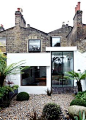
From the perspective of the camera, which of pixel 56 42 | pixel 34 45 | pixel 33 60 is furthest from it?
pixel 56 42

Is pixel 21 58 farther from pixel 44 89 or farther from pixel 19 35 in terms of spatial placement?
pixel 19 35

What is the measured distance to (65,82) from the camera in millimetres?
9781

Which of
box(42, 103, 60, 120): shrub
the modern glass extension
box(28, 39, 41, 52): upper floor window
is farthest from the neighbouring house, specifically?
box(42, 103, 60, 120): shrub

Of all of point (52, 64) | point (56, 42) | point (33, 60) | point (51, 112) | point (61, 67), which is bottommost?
point (51, 112)

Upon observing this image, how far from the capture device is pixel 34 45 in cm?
1323

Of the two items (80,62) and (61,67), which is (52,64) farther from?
(80,62)

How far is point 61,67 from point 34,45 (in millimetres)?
4946

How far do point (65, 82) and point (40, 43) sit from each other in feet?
19.4

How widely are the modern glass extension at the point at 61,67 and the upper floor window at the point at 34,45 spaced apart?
3.80 m

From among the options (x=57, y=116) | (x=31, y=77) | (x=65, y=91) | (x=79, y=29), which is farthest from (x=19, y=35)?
(x=57, y=116)

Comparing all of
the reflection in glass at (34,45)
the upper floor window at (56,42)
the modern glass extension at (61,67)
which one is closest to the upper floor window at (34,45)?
the reflection in glass at (34,45)

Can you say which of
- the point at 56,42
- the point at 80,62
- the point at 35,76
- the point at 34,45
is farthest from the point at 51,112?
the point at 56,42

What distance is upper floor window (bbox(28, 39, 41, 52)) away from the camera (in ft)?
43.1

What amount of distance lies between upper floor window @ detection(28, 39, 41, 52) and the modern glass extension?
3.80 m
